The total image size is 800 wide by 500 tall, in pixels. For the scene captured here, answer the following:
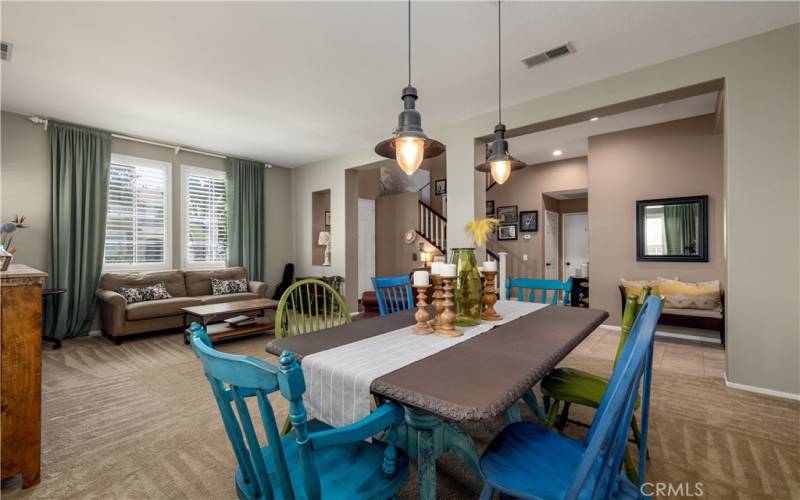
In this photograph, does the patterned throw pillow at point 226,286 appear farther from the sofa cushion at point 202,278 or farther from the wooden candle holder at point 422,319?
the wooden candle holder at point 422,319

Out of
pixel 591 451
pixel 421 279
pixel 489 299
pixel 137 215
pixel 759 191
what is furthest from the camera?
pixel 137 215

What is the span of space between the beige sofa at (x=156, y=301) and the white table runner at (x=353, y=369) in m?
4.10

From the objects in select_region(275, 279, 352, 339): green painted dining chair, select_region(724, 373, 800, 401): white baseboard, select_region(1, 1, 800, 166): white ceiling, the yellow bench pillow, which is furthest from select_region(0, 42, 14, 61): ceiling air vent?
the yellow bench pillow

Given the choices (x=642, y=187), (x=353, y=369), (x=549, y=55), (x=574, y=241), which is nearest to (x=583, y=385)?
(x=353, y=369)

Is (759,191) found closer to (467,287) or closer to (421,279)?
(467,287)

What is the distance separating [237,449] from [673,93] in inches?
159

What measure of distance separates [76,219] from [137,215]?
0.72 m

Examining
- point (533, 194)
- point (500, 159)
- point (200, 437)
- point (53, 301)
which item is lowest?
point (200, 437)

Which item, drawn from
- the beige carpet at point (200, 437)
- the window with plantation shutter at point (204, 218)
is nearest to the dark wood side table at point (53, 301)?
the beige carpet at point (200, 437)

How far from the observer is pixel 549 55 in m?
2.93

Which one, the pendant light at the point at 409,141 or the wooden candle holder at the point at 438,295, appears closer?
the wooden candle holder at the point at 438,295

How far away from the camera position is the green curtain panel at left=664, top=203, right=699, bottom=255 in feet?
14.5

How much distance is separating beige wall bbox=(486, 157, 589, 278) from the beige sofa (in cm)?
484

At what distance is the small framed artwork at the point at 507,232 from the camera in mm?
7159
